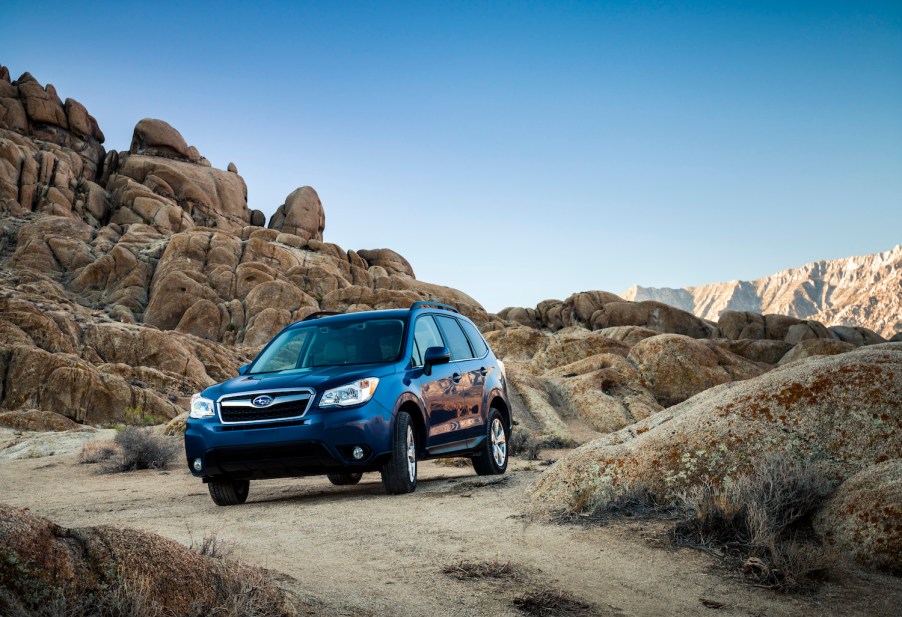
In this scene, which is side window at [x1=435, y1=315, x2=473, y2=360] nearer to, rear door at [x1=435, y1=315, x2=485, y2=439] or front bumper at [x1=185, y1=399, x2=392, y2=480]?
rear door at [x1=435, y1=315, x2=485, y2=439]

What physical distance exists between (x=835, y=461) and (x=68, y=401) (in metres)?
24.5

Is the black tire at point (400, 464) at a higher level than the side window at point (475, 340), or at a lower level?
lower

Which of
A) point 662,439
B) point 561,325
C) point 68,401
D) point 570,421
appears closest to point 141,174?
point 561,325

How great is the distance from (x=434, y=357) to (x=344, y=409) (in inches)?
58.4

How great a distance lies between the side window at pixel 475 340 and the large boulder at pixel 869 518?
6.19 m

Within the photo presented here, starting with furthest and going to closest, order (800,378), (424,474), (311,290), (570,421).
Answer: (311,290), (570,421), (424,474), (800,378)

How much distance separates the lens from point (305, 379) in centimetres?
805

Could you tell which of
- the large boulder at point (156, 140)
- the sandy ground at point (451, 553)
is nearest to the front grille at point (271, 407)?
the sandy ground at point (451, 553)

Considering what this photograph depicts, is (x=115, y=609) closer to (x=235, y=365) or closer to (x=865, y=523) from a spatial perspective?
(x=865, y=523)

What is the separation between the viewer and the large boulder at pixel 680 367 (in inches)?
897

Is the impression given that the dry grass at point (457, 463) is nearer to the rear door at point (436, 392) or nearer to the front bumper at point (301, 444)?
the rear door at point (436, 392)

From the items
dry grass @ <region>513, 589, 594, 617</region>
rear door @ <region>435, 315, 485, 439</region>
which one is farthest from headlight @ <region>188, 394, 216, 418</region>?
dry grass @ <region>513, 589, 594, 617</region>

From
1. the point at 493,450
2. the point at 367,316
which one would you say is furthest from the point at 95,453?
the point at 493,450

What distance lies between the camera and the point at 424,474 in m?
11.7
